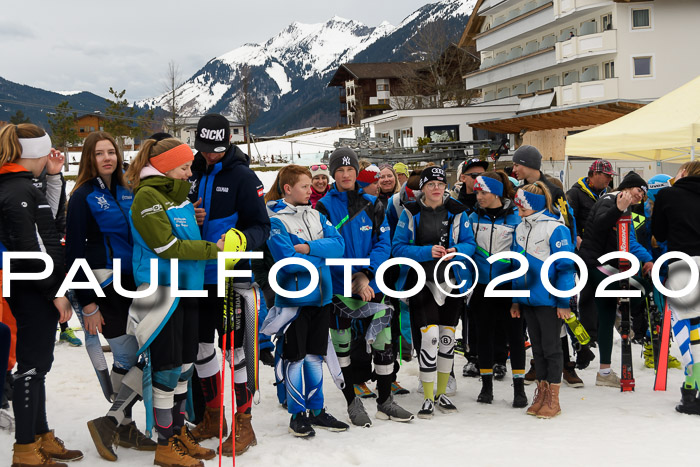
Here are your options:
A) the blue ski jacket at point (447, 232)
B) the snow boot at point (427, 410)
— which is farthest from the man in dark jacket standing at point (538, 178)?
the snow boot at point (427, 410)

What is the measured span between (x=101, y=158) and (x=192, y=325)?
130 cm

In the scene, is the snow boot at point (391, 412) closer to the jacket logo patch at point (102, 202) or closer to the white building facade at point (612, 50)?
the jacket logo patch at point (102, 202)

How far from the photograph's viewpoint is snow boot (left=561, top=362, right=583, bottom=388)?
6.25 metres

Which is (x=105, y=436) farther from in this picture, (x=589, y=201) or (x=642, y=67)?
(x=642, y=67)

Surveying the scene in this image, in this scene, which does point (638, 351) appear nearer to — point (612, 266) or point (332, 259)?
point (612, 266)

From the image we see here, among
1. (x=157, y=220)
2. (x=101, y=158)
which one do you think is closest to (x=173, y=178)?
(x=157, y=220)

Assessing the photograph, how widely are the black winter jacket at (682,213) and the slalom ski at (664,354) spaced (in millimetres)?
673

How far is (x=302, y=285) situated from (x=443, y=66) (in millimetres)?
60096

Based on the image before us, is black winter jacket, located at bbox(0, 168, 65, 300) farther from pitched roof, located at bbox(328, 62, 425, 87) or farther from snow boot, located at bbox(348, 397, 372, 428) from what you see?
pitched roof, located at bbox(328, 62, 425, 87)

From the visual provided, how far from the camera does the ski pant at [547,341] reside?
211 inches

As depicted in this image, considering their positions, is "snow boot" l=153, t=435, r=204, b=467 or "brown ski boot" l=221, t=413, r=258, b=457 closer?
"snow boot" l=153, t=435, r=204, b=467

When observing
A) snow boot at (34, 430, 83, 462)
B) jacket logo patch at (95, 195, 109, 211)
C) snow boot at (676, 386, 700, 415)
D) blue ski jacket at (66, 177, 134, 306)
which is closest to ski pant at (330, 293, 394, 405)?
blue ski jacket at (66, 177, 134, 306)

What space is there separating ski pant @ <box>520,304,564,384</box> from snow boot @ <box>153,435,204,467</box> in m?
2.96

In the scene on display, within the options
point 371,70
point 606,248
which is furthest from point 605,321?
point 371,70
